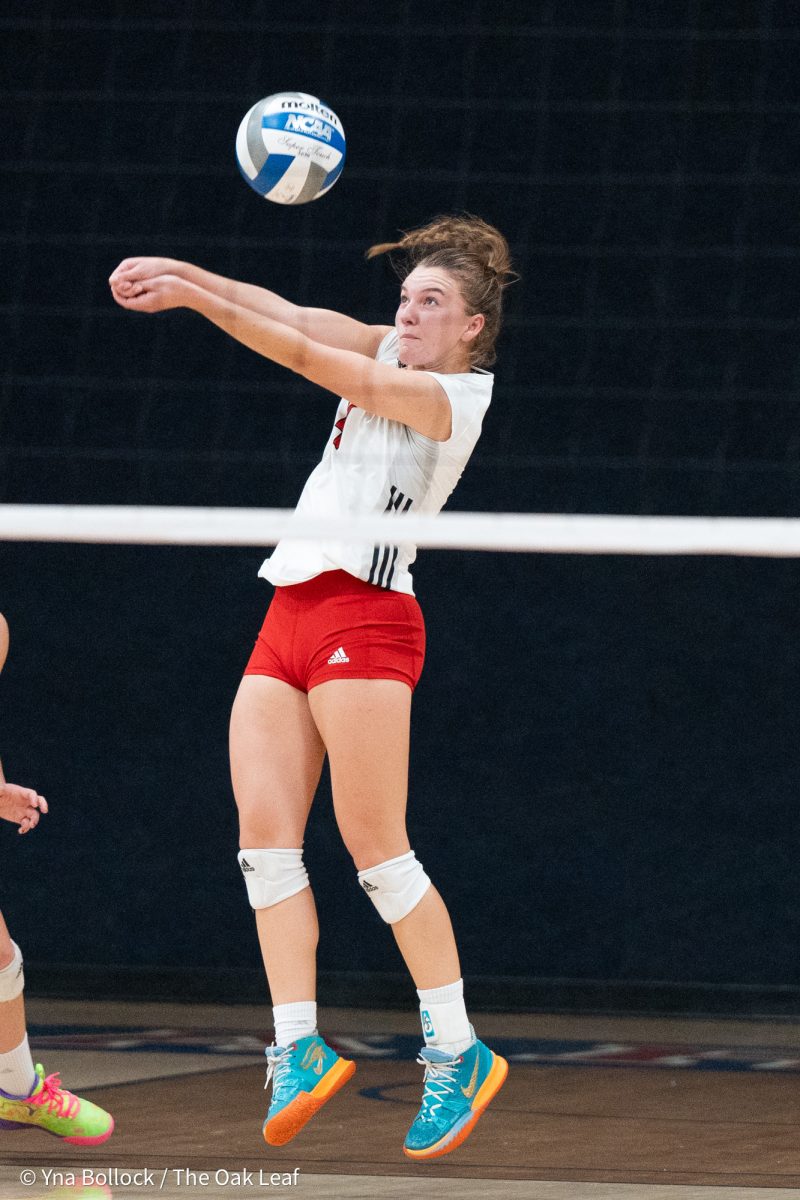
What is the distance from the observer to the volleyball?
13.4 feet

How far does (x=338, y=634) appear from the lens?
3.89 meters

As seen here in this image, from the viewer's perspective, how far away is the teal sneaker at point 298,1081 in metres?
3.75

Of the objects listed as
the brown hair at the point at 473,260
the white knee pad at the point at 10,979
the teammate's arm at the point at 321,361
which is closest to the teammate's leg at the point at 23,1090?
the white knee pad at the point at 10,979

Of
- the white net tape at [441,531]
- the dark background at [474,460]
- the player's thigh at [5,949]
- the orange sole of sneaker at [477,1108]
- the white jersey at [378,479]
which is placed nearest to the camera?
the white net tape at [441,531]

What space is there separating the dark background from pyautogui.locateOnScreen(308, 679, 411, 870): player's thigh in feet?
12.4

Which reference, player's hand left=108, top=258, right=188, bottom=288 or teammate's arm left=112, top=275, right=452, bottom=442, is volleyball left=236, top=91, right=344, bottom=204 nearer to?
teammate's arm left=112, top=275, right=452, bottom=442

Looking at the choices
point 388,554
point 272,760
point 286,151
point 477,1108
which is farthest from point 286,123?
point 477,1108

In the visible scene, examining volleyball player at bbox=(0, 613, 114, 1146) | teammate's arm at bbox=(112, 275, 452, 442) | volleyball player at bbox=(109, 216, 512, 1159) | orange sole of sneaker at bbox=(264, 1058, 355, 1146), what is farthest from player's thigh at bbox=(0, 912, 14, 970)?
teammate's arm at bbox=(112, 275, 452, 442)

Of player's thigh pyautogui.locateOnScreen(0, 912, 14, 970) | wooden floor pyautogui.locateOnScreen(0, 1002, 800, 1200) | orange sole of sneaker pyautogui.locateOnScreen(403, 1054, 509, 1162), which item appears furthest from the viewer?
player's thigh pyautogui.locateOnScreen(0, 912, 14, 970)

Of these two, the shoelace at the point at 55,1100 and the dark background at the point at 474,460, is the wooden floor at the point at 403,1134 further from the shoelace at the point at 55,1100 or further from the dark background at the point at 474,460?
the dark background at the point at 474,460

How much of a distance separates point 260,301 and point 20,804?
125 centimetres

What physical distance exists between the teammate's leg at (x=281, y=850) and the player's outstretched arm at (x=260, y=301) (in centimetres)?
81

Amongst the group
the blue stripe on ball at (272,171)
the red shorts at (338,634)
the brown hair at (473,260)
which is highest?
the blue stripe on ball at (272,171)

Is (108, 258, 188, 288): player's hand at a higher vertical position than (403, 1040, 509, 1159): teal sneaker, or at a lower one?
higher
